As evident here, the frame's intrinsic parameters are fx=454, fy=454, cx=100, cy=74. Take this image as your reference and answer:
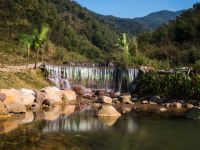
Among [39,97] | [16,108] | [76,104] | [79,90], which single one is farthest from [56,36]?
[16,108]

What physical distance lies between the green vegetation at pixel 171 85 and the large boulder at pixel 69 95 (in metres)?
9.26

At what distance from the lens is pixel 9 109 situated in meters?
34.2

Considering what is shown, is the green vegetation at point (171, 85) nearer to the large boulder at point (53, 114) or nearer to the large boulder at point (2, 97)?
the large boulder at point (53, 114)

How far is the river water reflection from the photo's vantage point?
80.7ft

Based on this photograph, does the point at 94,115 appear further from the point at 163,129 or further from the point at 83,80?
the point at 83,80

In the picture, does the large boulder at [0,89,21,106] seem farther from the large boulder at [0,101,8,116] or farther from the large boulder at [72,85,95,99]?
the large boulder at [72,85,95,99]

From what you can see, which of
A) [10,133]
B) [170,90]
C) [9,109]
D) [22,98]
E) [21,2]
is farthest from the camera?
[21,2]

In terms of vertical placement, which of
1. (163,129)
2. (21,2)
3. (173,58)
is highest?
(21,2)

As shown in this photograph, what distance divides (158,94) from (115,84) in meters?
6.57

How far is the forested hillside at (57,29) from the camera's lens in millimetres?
85050

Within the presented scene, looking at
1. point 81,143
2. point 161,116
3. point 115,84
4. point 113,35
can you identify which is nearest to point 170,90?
point 115,84

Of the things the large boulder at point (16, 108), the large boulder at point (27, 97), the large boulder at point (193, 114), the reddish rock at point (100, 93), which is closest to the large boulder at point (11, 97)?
the large boulder at point (16, 108)

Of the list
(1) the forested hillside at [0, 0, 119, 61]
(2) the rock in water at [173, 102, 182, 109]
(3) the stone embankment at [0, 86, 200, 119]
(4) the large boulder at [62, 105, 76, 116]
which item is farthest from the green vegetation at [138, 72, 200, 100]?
(1) the forested hillside at [0, 0, 119, 61]

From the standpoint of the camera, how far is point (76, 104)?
43750 mm
